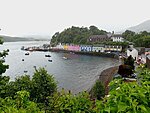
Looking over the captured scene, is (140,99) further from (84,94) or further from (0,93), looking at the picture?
(0,93)

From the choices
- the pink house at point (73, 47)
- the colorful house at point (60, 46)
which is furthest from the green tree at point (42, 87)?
the colorful house at point (60, 46)

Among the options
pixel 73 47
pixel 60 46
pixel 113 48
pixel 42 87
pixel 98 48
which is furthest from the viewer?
pixel 60 46

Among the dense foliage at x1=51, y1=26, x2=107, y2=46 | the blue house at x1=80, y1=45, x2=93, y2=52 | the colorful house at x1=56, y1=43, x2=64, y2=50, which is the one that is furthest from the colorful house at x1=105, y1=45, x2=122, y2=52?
the colorful house at x1=56, y1=43, x2=64, y2=50

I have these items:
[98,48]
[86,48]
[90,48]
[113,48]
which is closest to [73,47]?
[86,48]

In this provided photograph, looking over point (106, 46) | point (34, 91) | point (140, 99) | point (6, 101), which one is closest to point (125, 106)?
point (140, 99)

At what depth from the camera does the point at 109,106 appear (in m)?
3.88

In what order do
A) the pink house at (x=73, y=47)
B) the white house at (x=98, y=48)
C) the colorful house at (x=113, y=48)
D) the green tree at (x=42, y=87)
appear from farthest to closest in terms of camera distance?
the pink house at (x=73, y=47) < the white house at (x=98, y=48) < the colorful house at (x=113, y=48) < the green tree at (x=42, y=87)

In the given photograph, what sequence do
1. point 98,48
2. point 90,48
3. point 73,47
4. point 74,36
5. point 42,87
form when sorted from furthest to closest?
point 74,36, point 73,47, point 90,48, point 98,48, point 42,87

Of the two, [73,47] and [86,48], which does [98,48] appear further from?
[73,47]

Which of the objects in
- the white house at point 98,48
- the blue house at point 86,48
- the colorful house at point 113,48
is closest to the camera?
the colorful house at point 113,48

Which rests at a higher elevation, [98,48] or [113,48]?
[113,48]

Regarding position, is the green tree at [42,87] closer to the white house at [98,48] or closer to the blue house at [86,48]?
the white house at [98,48]

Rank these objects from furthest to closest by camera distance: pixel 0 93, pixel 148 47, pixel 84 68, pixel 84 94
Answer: pixel 148 47 < pixel 84 68 < pixel 0 93 < pixel 84 94

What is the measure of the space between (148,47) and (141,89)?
79756 mm
